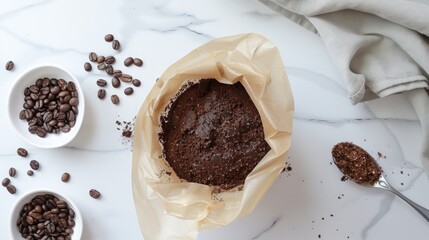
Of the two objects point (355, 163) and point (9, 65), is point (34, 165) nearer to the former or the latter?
point (9, 65)

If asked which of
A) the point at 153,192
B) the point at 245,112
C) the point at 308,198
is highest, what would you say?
the point at 245,112

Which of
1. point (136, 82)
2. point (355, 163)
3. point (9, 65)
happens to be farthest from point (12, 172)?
point (355, 163)

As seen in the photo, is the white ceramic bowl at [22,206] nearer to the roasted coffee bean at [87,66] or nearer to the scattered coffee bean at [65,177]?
the scattered coffee bean at [65,177]

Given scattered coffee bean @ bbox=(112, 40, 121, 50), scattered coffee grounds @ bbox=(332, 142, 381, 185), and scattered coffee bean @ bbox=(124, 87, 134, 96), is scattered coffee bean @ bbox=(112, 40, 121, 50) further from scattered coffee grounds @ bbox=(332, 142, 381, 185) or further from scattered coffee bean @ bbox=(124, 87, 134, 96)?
scattered coffee grounds @ bbox=(332, 142, 381, 185)

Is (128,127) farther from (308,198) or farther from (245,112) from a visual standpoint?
(308,198)

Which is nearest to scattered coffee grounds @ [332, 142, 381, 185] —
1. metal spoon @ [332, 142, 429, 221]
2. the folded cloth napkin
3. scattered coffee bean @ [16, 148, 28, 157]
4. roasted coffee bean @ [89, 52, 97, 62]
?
metal spoon @ [332, 142, 429, 221]

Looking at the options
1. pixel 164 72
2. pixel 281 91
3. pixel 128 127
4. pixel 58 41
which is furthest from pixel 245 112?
pixel 58 41
